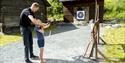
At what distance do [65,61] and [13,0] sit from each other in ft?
44.2

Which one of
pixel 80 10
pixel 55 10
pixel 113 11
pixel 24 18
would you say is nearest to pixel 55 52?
pixel 24 18

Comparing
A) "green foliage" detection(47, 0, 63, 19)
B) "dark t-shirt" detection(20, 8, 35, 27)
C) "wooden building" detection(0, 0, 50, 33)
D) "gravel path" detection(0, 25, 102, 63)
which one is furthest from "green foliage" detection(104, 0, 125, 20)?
"dark t-shirt" detection(20, 8, 35, 27)

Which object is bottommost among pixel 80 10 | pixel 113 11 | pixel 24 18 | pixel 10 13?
pixel 113 11

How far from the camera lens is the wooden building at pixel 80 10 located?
1177 inches

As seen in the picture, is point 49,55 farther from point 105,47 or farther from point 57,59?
point 105,47

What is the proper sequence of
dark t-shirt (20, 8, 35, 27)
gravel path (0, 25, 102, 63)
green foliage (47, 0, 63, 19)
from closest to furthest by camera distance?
1. dark t-shirt (20, 8, 35, 27)
2. gravel path (0, 25, 102, 63)
3. green foliage (47, 0, 63, 19)

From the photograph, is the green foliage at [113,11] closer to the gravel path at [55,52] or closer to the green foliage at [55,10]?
the green foliage at [55,10]

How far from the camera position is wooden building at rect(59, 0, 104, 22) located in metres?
29.9

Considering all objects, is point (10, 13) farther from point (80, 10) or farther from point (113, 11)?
point (113, 11)

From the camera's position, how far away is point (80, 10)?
3011 cm

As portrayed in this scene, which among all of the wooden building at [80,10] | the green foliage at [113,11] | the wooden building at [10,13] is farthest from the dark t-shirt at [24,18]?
the green foliage at [113,11]

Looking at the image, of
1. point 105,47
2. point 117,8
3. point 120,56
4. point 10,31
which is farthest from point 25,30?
point 117,8

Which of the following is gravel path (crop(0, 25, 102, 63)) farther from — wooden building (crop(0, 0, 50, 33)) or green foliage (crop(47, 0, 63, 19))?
green foliage (crop(47, 0, 63, 19))

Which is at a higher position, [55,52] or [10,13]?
[10,13]
